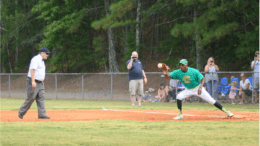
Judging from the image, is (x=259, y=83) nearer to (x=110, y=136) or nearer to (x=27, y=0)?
(x=110, y=136)

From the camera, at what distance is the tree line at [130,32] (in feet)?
71.2

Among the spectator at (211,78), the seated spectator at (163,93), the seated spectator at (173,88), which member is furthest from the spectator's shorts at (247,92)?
the seated spectator at (163,93)

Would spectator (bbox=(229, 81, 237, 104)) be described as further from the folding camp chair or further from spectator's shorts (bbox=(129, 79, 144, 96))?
spectator's shorts (bbox=(129, 79, 144, 96))

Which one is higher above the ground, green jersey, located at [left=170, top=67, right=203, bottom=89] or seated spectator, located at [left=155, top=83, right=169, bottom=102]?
green jersey, located at [left=170, top=67, right=203, bottom=89]

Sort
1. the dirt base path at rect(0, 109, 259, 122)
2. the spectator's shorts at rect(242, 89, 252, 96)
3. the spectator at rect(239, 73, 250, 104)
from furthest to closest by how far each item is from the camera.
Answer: the spectator's shorts at rect(242, 89, 252, 96)
the spectator at rect(239, 73, 250, 104)
the dirt base path at rect(0, 109, 259, 122)

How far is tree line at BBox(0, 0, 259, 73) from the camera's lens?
21.7 meters

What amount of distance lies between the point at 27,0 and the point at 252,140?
4482cm

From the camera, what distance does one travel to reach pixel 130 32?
3331 cm

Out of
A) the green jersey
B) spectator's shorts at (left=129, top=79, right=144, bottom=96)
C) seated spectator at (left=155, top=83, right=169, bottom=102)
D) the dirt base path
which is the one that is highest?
the green jersey

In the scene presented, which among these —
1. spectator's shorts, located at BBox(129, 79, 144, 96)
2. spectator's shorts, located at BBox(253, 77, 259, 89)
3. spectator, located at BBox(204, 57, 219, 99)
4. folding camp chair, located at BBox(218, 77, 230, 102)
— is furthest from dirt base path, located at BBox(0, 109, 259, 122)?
folding camp chair, located at BBox(218, 77, 230, 102)

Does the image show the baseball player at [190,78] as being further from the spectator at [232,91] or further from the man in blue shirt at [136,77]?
the spectator at [232,91]

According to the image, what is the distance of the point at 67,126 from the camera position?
27.4 ft

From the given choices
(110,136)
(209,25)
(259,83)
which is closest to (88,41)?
(209,25)

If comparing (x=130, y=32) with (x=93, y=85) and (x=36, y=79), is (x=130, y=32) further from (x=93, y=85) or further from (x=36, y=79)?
(x=36, y=79)
